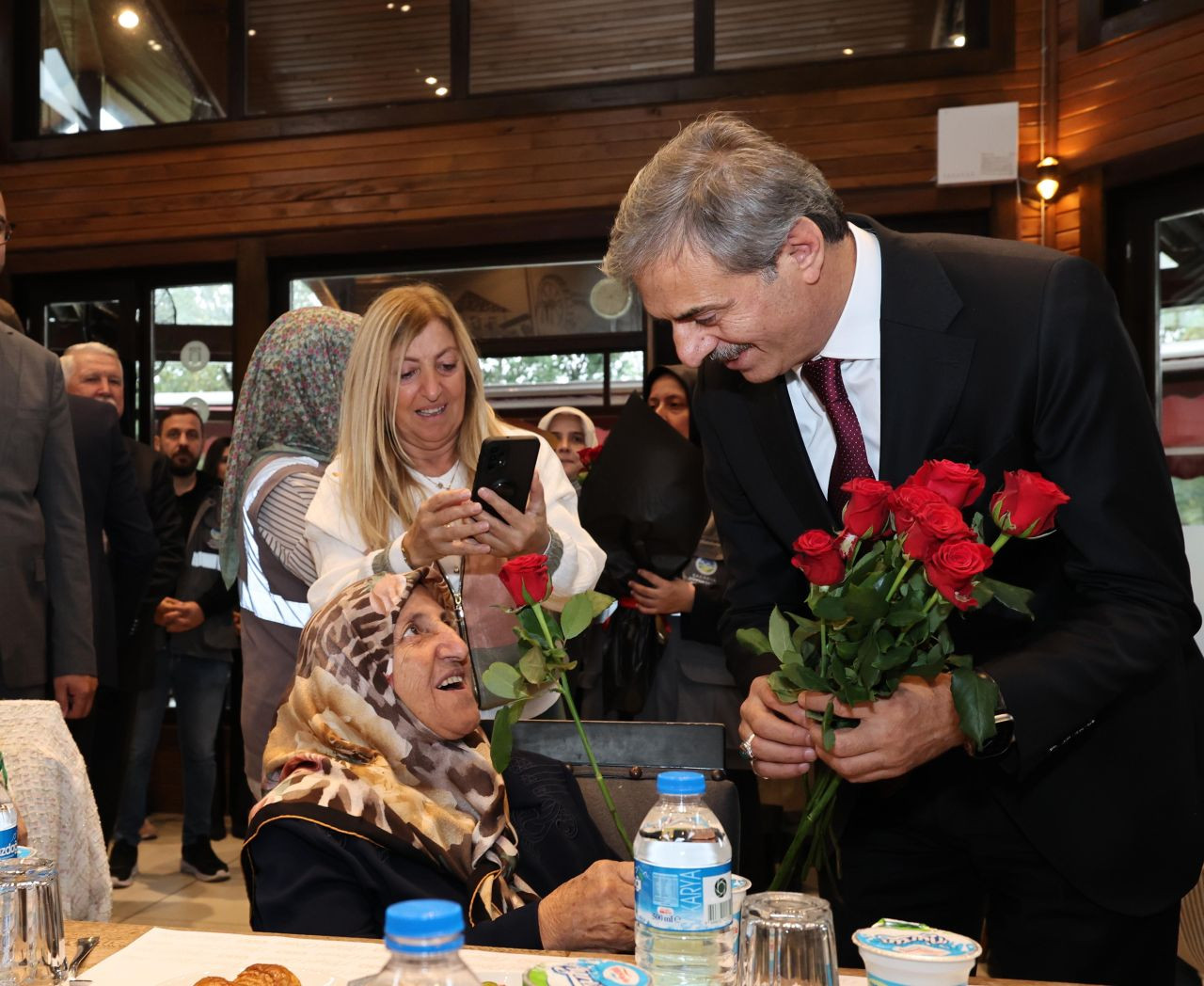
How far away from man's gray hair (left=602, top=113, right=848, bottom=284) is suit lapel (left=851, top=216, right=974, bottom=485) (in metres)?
0.12

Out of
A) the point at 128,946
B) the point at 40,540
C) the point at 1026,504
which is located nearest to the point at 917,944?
the point at 1026,504

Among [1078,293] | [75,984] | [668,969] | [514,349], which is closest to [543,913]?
[668,969]

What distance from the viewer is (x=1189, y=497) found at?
444 cm

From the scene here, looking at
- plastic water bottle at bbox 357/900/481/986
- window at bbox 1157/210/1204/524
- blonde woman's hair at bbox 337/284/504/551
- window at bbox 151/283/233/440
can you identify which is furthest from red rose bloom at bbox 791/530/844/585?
window at bbox 151/283/233/440

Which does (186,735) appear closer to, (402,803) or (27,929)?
(402,803)

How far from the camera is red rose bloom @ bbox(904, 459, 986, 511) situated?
1106 mm

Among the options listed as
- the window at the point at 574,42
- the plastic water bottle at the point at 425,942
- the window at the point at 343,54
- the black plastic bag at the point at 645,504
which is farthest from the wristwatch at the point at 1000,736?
the window at the point at 343,54

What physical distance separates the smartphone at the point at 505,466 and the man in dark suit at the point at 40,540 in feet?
4.11

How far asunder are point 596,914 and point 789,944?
1.54 ft

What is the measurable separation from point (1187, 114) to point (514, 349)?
9.81 feet

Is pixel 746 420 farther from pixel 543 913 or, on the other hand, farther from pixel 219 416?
pixel 219 416

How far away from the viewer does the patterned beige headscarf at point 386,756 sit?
1.68 m

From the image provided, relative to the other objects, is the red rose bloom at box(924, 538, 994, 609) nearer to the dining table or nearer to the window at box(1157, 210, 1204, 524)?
the dining table

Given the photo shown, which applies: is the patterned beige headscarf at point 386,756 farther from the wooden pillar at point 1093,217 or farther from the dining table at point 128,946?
the wooden pillar at point 1093,217
